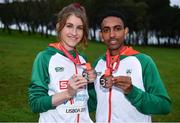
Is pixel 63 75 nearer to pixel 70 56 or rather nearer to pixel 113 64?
pixel 70 56

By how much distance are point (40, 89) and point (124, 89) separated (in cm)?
85

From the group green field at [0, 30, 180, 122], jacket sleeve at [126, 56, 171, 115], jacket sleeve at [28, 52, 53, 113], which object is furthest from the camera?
green field at [0, 30, 180, 122]

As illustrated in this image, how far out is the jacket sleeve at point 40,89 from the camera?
15.0ft

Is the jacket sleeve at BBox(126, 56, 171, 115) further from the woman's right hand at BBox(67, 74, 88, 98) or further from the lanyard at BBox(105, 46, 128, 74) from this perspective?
the woman's right hand at BBox(67, 74, 88, 98)

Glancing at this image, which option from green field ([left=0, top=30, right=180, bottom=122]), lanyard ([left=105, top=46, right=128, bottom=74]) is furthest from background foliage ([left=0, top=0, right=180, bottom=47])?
lanyard ([left=105, top=46, right=128, bottom=74])

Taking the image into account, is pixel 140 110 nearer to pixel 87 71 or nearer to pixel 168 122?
pixel 87 71

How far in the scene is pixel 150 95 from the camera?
15.5 ft

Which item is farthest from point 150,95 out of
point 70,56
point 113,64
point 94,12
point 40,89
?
point 94,12

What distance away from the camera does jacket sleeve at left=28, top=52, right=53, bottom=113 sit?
4.56 metres

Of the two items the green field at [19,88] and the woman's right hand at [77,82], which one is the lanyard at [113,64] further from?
the green field at [19,88]

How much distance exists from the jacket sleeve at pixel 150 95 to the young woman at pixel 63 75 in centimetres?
54

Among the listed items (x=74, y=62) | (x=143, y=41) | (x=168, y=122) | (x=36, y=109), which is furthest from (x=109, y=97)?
(x=143, y=41)

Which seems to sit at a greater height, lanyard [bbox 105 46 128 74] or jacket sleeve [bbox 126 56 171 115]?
lanyard [bbox 105 46 128 74]

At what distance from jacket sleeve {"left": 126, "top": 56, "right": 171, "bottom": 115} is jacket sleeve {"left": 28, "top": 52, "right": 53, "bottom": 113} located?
84 cm
